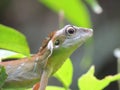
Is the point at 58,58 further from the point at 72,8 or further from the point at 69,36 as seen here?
the point at 72,8

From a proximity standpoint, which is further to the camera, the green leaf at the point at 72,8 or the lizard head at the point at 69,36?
the green leaf at the point at 72,8

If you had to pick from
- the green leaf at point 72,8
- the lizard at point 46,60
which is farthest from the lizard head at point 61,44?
the green leaf at point 72,8

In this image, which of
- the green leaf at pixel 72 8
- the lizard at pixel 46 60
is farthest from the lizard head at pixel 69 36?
the green leaf at pixel 72 8

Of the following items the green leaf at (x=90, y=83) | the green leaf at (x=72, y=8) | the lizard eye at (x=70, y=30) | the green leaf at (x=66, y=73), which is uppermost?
the green leaf at (x=72, y=8)

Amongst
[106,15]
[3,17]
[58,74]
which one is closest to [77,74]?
[106,15]

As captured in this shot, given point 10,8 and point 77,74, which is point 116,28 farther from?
point 10,8

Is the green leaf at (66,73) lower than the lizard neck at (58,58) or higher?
lower

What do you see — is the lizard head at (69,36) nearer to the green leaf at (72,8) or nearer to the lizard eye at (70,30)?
the lizard eye at (70,30)
